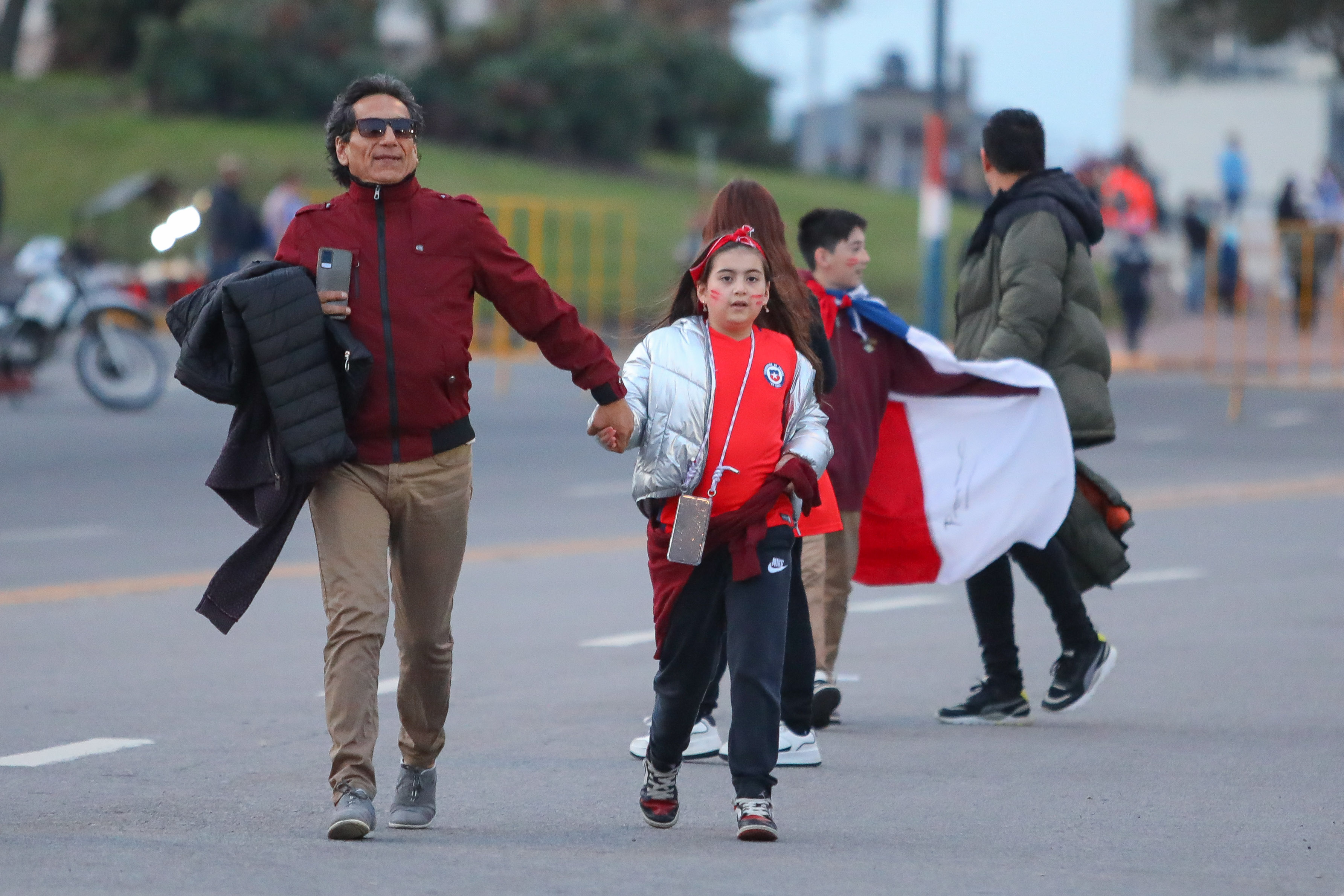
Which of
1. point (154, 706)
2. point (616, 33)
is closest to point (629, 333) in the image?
point (154, 706)

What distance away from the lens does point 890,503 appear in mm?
7453

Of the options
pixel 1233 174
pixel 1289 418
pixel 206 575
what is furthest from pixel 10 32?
pixel 206 575

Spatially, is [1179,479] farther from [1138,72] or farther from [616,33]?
[1138,72]

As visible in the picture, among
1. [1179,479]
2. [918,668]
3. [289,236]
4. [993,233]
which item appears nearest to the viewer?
[289,236]

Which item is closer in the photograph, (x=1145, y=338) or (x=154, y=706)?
(x=154, y=706)

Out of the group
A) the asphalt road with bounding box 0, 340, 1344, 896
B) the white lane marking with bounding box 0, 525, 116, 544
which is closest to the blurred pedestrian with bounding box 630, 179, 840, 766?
the asphalt road with bounding box 0, 340, 1344, 896

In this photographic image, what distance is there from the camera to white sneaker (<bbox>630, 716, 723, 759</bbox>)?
657cm

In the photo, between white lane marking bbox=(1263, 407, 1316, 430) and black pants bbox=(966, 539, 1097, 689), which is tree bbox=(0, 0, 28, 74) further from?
black pants bbox=(966, 539, 1097, 689)

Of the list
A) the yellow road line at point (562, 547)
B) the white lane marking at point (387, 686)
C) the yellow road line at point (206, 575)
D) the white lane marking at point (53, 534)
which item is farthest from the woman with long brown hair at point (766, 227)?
the white lane marking at point (53, 534)

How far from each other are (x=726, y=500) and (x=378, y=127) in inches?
51.4

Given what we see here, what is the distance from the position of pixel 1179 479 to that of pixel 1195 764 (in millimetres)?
9258

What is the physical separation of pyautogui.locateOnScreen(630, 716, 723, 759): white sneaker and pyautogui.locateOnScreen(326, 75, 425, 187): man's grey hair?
80.8 inches

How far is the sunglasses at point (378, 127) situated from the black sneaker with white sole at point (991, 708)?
9.90 ft

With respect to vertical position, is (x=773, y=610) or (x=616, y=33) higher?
(x=616, y=33)
